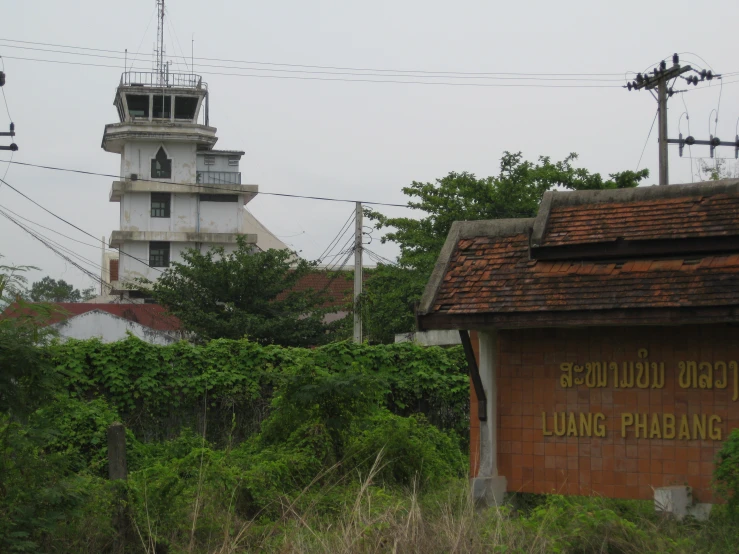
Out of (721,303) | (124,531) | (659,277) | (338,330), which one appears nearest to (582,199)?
(659,277)

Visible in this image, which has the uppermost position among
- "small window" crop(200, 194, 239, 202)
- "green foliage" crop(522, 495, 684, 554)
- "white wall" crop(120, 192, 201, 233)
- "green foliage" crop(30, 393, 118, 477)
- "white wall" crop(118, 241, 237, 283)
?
"small window" crop(200, 194, 239, 202)

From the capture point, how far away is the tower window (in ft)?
162

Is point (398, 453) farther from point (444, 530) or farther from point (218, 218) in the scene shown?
point (218, 218)

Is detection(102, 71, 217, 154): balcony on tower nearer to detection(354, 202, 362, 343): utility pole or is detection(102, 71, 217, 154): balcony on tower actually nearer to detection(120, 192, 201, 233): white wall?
detection(120, 192, 201, 233): white wall

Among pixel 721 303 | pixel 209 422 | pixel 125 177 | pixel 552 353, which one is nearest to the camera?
pixel 721 303

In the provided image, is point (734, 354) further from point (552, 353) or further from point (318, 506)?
point (318, 506)

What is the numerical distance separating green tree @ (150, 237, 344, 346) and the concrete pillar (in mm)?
17101

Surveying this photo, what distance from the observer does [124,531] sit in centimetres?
894

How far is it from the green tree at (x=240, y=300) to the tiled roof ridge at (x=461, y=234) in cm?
1642

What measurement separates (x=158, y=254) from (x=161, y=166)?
15.6 ft

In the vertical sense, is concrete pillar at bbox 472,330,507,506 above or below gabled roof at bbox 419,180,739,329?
below

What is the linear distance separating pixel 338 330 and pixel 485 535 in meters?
21.8

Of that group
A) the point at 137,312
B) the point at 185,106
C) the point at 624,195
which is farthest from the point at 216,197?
the point at 624,195

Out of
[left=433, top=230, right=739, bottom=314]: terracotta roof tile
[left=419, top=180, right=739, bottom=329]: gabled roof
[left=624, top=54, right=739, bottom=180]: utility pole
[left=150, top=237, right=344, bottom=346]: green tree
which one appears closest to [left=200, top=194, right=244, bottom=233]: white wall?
[left=150, top=237, right=344, bottom=346]: green tree
